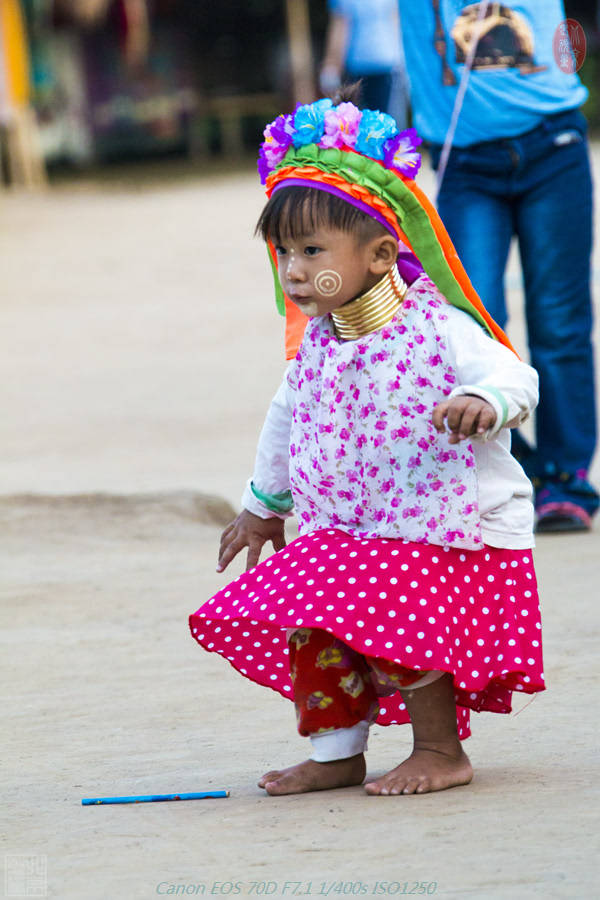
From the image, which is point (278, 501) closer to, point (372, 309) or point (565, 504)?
point (372, 309)

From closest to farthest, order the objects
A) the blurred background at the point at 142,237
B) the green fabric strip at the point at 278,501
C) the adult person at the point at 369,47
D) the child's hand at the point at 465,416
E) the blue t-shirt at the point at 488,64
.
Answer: the child's hand at the point at 465,416, the green fabric strip at the point at 278,501, the blue t-shirt at the point at 488,64, the blurred background at the point at 142,237, the adult person at the point at 369,47

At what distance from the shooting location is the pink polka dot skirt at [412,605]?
253 centimetres

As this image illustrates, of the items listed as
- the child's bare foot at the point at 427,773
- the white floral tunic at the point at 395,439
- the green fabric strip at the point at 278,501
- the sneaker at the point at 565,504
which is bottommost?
the sneaker at the point at 565,504

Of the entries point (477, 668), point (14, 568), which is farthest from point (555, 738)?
point (14, 568)

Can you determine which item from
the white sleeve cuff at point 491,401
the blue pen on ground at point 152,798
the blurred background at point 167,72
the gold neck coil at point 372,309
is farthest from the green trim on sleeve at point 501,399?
the blurred background at point 167,72

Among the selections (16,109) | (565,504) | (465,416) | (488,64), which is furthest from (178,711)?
(16,109)

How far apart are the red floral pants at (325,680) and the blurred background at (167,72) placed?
16.4 metres

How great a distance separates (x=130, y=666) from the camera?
11.9 ft

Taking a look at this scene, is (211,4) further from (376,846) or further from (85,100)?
(376,846)

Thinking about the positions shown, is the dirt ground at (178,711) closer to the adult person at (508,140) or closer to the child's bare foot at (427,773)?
the child's bare foot at (427,773)

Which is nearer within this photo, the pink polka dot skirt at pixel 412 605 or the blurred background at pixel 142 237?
the pink polka dot skirt at pixel 412 605

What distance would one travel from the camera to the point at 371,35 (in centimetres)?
1116

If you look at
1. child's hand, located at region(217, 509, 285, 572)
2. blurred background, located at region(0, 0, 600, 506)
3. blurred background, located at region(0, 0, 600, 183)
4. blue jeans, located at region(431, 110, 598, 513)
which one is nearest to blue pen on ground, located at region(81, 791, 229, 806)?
child's hand, located at region(217, 509, 285, 572)

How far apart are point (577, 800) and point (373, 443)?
665mm
